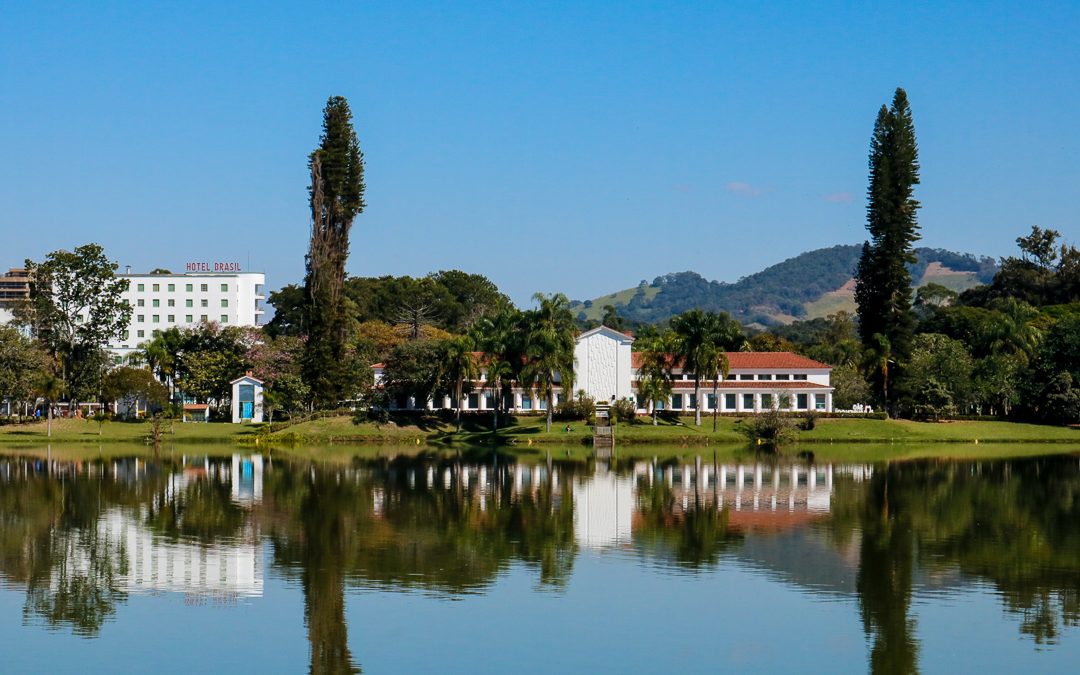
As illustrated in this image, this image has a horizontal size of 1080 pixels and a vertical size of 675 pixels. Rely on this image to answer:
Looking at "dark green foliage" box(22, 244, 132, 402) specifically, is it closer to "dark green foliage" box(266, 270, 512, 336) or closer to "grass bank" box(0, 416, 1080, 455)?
"grass bank" box(0, 416, 1080, 455)

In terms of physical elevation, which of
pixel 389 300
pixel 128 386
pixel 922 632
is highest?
pixel 389 300

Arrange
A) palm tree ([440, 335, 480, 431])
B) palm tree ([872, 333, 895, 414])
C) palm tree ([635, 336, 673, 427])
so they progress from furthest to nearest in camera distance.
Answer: palm tree ([872, 333, 895, 414]) < palm tree ([635, 336, 673, 427]) < palm tree ([440, 335, 480, 431])

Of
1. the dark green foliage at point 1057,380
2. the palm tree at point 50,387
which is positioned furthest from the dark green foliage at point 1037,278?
the palm tree at point 50,387

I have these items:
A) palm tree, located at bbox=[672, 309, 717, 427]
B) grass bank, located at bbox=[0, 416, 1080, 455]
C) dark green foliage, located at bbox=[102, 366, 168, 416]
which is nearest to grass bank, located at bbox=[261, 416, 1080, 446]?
grass bank, located at bbox=[0, 416, 1080, 455]

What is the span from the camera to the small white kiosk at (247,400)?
8462 centimetres

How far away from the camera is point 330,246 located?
272ft

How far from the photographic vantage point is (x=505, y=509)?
40844 mm

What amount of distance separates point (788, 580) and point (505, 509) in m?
14.5

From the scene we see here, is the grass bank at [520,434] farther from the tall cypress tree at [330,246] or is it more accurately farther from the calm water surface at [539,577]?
the calm water surface at [539,577]

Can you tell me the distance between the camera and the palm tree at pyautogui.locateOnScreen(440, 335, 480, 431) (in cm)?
7681

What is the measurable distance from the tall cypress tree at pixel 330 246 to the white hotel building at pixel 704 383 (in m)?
8.11

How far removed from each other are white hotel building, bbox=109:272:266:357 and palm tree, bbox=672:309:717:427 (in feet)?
226

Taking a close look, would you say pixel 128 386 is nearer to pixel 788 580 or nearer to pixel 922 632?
pixel 788 580

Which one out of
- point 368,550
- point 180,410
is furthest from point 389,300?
point 368,550
